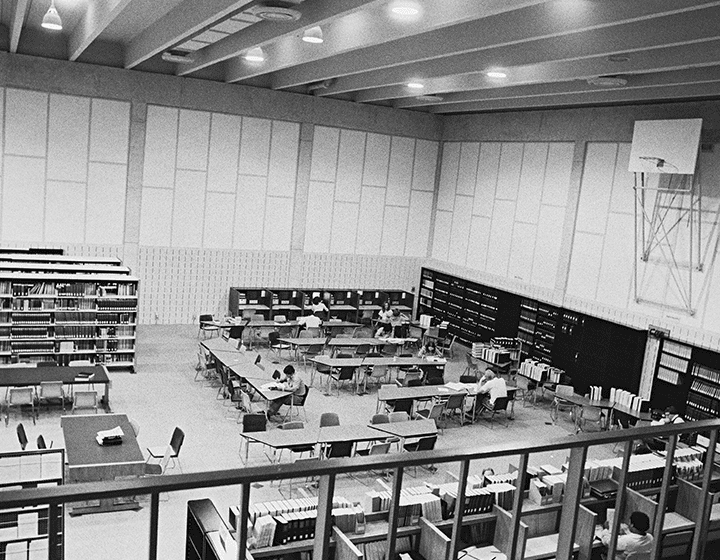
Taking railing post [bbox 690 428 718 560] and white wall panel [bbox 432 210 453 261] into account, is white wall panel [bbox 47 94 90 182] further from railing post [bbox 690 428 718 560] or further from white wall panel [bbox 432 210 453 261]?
railing post [bbox 690 428 718 560]

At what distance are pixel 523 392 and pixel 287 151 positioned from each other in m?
9.23

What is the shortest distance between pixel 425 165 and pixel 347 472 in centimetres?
2061

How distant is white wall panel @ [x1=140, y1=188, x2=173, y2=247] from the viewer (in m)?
18.5

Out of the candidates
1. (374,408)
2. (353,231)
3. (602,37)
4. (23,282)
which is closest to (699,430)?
(602,37)

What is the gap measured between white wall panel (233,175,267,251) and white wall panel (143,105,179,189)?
6.45ft

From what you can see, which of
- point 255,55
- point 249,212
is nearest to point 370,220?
point 249,212

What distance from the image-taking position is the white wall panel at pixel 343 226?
21.0 metres

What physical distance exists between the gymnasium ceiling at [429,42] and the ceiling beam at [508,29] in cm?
2

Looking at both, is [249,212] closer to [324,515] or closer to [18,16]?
[18,16]

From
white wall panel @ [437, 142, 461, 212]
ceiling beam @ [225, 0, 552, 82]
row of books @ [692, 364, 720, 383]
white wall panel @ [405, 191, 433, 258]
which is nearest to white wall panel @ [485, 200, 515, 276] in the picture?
white wall panel @ [437, 142, 461, 212]

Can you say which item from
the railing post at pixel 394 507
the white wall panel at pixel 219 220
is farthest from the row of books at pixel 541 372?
the railing post at pixel 394 507

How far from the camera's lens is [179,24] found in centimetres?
1127

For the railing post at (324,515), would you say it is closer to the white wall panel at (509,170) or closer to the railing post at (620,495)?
the railing post at (620,495)

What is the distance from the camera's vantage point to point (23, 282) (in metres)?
13.5
